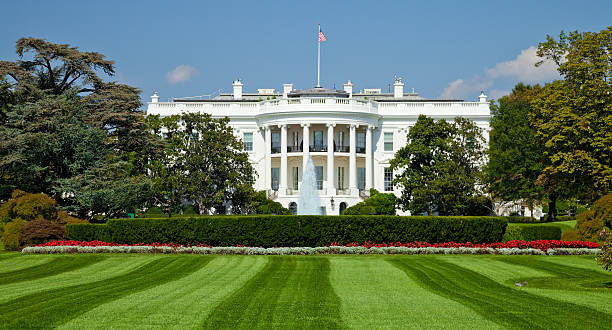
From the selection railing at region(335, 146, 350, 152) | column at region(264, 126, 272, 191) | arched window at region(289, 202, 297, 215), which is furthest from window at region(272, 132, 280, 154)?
arched window at region(289, 202, 297, 215)

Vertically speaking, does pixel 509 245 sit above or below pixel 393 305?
above

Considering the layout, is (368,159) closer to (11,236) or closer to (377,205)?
(377,205)

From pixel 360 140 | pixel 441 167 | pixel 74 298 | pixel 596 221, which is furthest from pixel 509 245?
pixel 360 140

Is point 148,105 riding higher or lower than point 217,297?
higher

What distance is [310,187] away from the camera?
5053 cm

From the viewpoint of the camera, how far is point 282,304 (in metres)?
12.7

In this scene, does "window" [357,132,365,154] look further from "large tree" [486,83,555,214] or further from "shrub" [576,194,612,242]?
"shrub" [576,194,612,242]

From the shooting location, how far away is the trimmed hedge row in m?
26.2

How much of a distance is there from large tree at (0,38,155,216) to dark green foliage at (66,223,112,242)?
4.03 meters

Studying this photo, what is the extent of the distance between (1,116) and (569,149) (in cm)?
3129

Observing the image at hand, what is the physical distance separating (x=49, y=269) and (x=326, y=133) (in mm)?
40125

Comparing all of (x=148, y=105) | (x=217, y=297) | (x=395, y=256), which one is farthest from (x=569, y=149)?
(x=148, y=105)

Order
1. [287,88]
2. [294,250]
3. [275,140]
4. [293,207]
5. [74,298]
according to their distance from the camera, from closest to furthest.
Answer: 1. [74,298]
2. [294,250]
3. [293,207]
4. [275,140]
5. [287,88]

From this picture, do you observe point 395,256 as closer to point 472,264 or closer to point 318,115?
point 472,264
